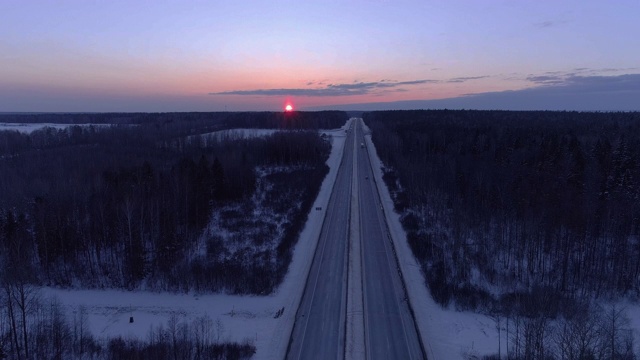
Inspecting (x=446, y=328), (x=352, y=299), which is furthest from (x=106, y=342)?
(x=446, y=328)

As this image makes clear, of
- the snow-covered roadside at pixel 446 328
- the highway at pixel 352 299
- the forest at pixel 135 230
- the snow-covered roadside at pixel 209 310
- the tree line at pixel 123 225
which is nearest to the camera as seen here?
the snow-covered roadside at pixel 446 328

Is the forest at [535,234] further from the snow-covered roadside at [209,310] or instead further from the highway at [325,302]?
the snow-covered roadside at [209,310]

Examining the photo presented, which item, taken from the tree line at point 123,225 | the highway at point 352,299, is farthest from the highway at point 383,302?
the tree line at point 123,225

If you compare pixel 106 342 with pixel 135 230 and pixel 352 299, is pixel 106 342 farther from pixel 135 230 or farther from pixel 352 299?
pixel 135 230

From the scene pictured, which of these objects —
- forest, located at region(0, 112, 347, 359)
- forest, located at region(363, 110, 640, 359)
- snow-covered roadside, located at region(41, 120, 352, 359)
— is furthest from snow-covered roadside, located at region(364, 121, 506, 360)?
forest, located at region(0, 112, 347, 359)

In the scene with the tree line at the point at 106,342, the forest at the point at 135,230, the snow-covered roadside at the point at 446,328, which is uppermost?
the forest at the point at 135,230

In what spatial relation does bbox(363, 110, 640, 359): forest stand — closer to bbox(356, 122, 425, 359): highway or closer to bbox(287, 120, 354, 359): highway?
bbox(356, 122, 425, 359): highway

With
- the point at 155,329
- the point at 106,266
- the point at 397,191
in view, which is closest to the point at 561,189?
the point at 397,191
